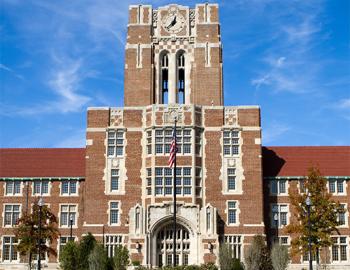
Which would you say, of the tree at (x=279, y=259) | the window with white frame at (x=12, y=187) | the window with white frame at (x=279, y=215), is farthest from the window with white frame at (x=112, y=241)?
the tree at (x=279, y=259)

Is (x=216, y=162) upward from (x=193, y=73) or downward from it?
downward

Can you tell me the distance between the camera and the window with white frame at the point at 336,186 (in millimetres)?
57188

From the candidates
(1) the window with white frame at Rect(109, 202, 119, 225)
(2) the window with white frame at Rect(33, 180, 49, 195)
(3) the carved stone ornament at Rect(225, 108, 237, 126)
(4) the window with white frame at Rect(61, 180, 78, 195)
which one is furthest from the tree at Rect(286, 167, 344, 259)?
(2) the window with white frame at Rect(33, 180, 49, 195)

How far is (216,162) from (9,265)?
877 inches

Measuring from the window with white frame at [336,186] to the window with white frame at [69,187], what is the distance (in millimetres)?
24774

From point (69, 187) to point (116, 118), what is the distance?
8.63m

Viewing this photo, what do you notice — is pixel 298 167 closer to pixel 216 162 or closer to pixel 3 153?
pixel 216 162

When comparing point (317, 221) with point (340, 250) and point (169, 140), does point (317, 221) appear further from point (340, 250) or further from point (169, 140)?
point (169, 140)

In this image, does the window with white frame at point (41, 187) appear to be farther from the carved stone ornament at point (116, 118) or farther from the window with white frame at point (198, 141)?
the window with white frame at point (198, 141)

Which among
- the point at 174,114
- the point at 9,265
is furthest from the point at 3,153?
the point at 174,114

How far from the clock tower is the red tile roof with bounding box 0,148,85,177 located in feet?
27.7

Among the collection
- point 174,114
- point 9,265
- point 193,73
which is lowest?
point 9,265

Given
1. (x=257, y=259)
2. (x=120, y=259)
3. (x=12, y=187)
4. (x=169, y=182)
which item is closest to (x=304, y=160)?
(x=169, y=182)

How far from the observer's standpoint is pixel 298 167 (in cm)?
5853
